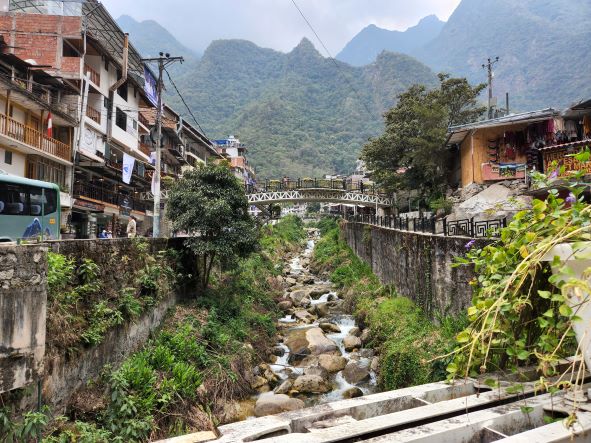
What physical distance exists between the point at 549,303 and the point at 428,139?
2318 cm

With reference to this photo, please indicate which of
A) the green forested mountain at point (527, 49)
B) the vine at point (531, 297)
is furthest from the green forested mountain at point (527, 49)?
the vine at point (531, 297)

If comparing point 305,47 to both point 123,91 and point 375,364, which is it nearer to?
point 123,91

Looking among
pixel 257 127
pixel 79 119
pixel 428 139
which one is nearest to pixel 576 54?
pixel 257 127

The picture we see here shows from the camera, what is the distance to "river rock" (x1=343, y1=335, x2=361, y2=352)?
623 inches

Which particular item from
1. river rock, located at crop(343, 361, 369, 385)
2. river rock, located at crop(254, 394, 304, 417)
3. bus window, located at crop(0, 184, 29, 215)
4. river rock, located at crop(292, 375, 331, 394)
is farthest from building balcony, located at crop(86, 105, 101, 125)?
river rock, located at crop(343, 361, 369, 385)

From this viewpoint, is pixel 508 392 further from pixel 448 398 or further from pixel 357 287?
pixel 357 287

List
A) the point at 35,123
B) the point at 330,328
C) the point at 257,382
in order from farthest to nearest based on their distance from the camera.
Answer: the point at 35,123 → the point at 330,328 → the point at 257,382

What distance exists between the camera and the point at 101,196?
90.4 ft

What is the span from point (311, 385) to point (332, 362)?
2.05m

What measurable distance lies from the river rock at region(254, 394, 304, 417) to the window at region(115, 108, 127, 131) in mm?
25023

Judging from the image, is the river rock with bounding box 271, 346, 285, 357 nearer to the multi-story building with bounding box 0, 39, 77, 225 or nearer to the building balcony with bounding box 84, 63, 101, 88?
the multi-story building with bounding box 0, 39, 77, 225

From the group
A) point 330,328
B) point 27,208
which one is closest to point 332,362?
point 330,328

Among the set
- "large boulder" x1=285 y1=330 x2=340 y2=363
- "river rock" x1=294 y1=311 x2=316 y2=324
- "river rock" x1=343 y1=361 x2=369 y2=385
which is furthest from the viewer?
"river rock" x1=294 y1=311 x2=316 y2=324

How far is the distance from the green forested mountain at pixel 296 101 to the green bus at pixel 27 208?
3004 inches
